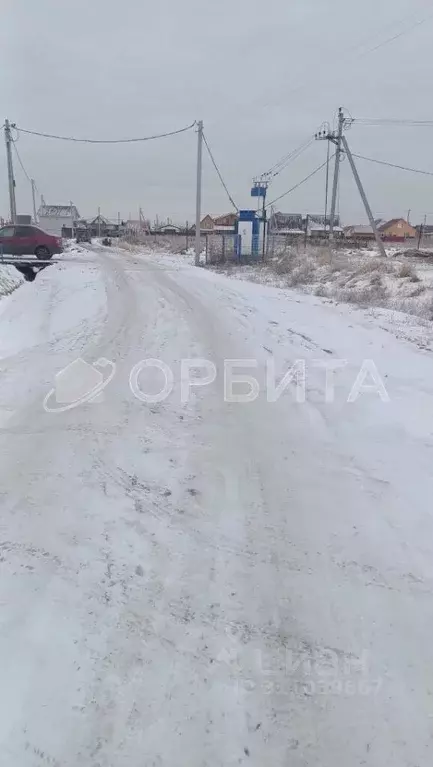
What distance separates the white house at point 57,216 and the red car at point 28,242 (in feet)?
168

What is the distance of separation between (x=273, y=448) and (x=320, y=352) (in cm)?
370

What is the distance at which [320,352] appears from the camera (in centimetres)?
777

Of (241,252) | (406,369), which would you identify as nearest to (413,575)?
(406,369)

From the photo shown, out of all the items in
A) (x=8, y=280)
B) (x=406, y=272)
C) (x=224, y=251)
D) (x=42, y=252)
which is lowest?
(x=8, y=280)

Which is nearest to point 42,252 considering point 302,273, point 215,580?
point 302,273

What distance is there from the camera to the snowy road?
1970 millimetres

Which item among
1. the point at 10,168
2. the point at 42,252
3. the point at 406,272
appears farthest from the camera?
the point at 10,168

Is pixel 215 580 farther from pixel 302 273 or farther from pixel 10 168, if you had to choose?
pixel 10 168

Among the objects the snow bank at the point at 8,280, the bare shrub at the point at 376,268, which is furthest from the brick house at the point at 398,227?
the snow bank at the point at 8,280

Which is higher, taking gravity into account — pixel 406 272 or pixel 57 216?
pixel 57 216

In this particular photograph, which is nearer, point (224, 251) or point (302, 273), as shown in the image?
point (302, 273)

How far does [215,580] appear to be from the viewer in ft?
9.05

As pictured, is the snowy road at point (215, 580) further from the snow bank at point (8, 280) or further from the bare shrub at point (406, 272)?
the bare shrub at point (406, 272)

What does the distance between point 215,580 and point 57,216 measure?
75999 mm
